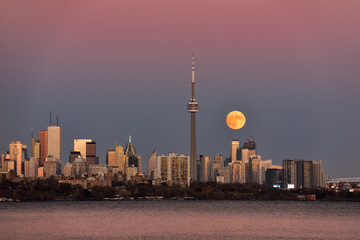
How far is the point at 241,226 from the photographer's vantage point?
167 m

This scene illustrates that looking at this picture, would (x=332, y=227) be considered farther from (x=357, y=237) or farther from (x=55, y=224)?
(x=55, y=224)

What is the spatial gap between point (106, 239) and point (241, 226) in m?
46.0

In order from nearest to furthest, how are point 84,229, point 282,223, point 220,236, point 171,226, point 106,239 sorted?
1. point 106,239
2. point 220,236
3. point 84,229
4. point 171,226
5. point 282,223

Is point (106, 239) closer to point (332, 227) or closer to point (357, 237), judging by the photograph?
point (357, 237)

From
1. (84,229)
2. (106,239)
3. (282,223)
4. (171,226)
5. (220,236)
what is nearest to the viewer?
(106,239)

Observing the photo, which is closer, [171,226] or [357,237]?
[357,237]

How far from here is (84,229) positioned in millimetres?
152625

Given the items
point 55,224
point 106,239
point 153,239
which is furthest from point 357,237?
point 55,224

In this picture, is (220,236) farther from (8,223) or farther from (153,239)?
(8,223)

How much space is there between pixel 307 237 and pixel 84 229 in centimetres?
4612

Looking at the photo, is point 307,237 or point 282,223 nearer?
point 307,237

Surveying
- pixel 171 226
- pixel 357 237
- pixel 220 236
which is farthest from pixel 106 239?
pixel 357 237

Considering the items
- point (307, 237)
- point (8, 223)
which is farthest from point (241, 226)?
point (8, 223)

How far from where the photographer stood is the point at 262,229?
158 meters
